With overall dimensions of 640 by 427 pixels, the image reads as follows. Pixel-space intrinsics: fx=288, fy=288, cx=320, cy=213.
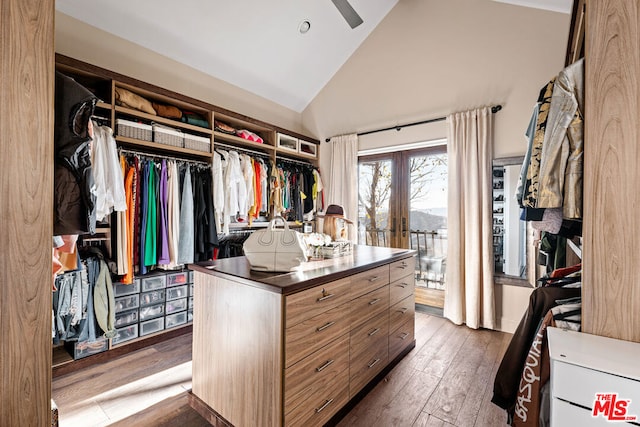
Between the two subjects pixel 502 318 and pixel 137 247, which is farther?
pixel 502 318

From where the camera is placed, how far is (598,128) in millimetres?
982

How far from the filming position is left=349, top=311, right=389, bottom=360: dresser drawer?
1745 mm

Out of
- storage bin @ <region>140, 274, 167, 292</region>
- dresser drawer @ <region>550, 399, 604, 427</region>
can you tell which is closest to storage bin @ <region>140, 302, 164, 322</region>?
storage bin @ <region>140, 274, 167, 292</region>

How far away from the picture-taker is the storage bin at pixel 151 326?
99.0 inches

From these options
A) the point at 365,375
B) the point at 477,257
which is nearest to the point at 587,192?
the point at 365,375

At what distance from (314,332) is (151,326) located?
6.22ft

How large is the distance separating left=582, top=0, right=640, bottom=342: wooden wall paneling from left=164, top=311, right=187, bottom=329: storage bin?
2925 millimetres

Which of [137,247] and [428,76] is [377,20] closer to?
[428,76]

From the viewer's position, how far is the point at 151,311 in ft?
8.45

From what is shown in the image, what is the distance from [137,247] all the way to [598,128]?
3026mm

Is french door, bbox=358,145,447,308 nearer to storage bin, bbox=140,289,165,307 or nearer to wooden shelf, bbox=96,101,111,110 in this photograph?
storage bin, bbox=140,289,165,307

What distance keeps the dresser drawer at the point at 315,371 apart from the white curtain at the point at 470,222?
1.98 metres

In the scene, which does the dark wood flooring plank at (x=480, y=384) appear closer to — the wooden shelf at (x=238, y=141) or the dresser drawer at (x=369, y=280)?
the dresser drawer at (x=369, y=280)

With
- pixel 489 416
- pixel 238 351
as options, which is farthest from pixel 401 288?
pixel 238 351
